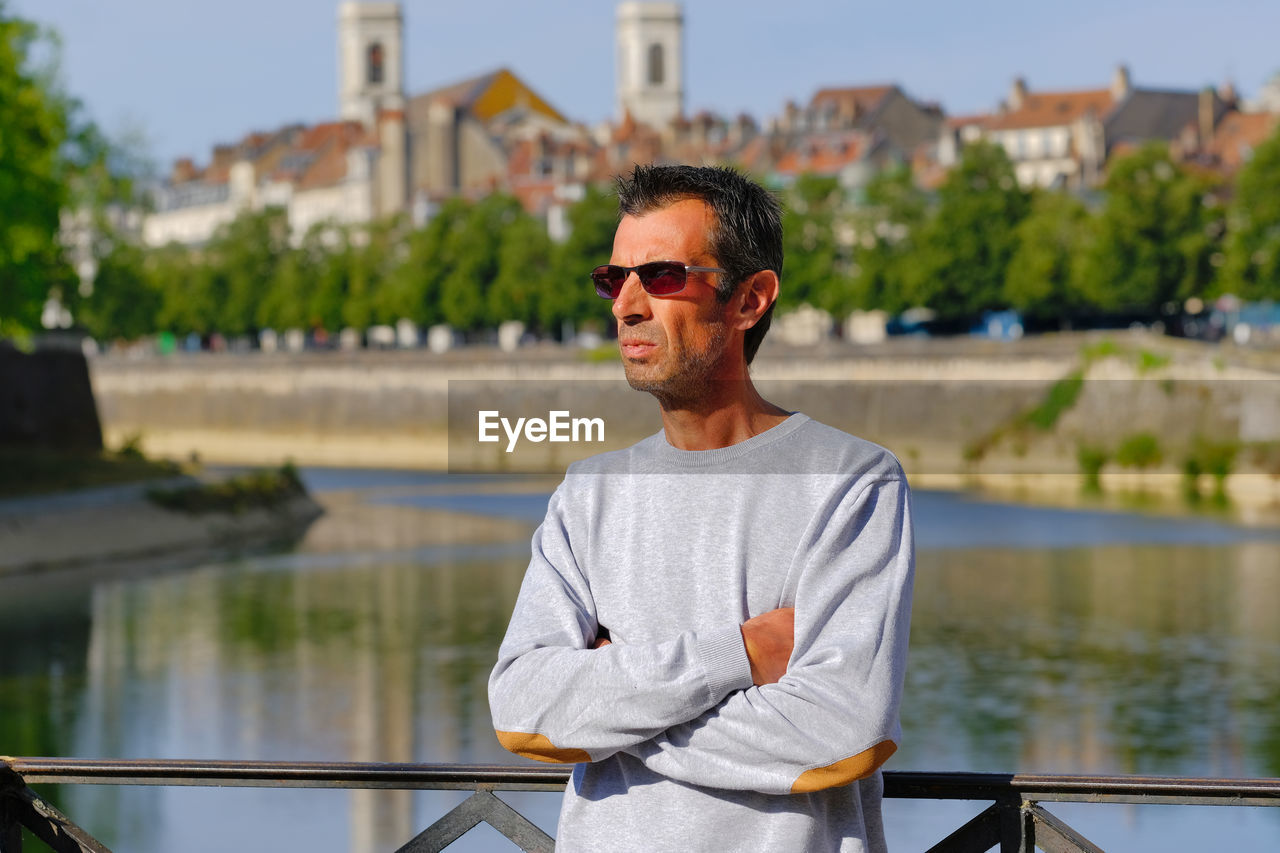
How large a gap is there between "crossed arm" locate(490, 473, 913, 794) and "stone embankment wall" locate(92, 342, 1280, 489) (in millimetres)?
484

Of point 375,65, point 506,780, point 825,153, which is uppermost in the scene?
point 375,65

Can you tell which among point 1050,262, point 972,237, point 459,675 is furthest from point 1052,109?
point 459,675

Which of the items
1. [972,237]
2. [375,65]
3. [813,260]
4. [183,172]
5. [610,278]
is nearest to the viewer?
[610,278]

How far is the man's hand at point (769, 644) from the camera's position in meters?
2.33

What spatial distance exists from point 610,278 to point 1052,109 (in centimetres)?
8135

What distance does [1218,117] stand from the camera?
76500 mm

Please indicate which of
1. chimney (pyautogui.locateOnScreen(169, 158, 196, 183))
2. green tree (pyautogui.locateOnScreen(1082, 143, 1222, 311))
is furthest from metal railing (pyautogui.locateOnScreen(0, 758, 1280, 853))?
chimney (pyautogui.locateOnScreen(169, 158, 196, 183))

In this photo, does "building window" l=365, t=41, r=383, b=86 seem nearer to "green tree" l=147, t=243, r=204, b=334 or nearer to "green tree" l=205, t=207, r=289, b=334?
"green tree" l=205, t=207, r=289, b=334

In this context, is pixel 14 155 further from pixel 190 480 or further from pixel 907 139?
pixel 907 139

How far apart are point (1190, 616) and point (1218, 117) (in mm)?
58563

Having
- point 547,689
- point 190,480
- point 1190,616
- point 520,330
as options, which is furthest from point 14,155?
point 520,330

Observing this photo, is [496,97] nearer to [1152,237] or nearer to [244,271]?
[244,271]

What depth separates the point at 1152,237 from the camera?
46.1 metres

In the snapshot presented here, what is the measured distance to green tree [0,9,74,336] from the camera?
2548 cm
